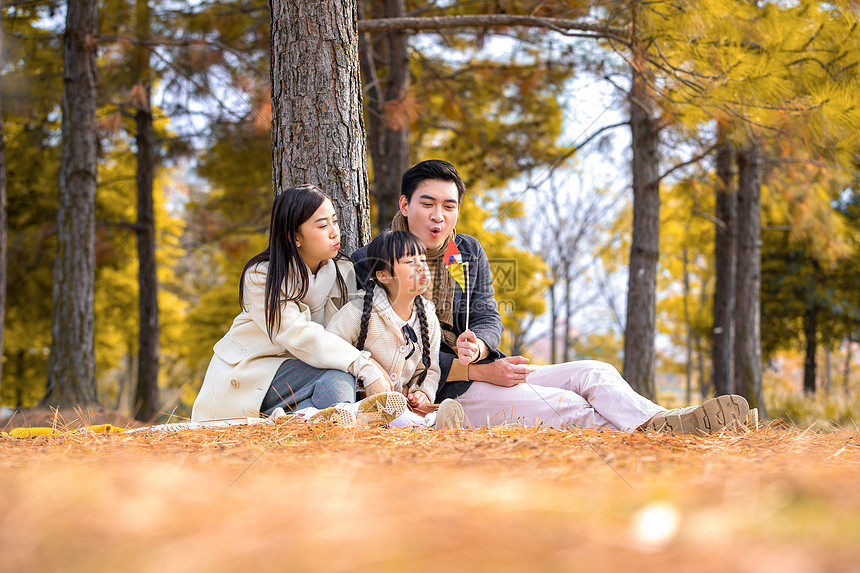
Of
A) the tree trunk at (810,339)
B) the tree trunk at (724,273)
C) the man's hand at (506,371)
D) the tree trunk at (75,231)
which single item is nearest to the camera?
the man's hand at (506,371)

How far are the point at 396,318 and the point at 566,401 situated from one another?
787 mm

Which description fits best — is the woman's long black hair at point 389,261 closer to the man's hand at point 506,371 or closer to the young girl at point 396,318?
the young girl at point 396,318

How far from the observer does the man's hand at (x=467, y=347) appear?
271 centimetres

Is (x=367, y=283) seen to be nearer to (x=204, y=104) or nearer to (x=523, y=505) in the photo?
(x=523, y=505)

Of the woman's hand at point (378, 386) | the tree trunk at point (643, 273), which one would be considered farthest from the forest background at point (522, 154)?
the woman's hand at point (378, 386)

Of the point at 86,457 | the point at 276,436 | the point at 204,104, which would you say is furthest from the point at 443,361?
the point at 204,104

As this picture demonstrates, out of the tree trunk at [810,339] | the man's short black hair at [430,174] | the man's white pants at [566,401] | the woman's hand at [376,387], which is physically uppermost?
the man's short black hair at [430,174]

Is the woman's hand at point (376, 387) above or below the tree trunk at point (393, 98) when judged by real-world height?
below

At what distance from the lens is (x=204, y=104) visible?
9586 mm

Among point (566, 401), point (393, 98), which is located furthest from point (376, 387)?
point (393, 98)

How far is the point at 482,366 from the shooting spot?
9.50ft

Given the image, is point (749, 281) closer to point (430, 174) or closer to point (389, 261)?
point (430, 174)

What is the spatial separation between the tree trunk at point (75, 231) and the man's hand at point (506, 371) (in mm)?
4951

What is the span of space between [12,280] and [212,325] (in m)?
4.95
